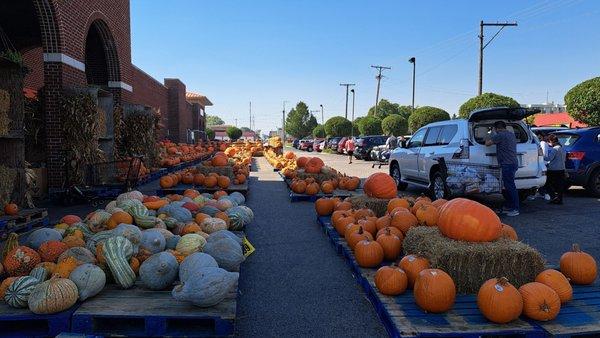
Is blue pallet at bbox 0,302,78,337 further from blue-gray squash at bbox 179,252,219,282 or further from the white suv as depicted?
the white suv

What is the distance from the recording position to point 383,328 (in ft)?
13.1

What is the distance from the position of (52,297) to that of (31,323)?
0.37 meters

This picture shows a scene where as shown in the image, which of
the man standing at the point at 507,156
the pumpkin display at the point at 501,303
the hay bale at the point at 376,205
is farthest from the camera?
the man standing at the point at 507,156

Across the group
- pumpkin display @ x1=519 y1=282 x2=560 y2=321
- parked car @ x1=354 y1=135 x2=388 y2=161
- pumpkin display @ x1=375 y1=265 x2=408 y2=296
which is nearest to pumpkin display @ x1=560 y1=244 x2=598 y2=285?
pumpkin display @ x1=519 y1=282 x2=560 y2=321

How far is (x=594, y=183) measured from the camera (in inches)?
446

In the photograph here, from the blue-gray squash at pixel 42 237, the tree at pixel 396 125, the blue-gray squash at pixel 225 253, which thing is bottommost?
the blue-gray squash at pixel 225 253

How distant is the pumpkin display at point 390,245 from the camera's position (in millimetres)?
5211

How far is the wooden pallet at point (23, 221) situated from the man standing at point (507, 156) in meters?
8.58

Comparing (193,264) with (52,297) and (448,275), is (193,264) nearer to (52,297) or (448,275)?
(52,297)

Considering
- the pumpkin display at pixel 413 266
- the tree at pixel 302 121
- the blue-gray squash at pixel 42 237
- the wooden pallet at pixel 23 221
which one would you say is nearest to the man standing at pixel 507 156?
the pumpkin display at pixel 413 266

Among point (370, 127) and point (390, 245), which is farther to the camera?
point (370, 127)

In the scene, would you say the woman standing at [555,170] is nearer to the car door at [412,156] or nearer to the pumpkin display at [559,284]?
the car door at [412,156]

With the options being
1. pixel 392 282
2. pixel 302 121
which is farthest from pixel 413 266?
pixel 302 121

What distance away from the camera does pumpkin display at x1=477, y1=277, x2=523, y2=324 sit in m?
3.51
